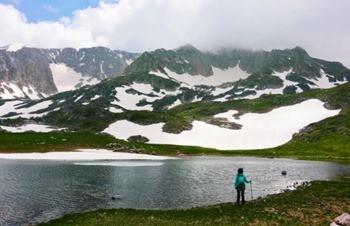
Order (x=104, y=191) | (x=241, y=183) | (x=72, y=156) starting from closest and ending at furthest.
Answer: (x=241, y=183)
(x=104, y=191)
(x=72, y=156)

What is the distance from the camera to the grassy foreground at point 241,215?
111 ft

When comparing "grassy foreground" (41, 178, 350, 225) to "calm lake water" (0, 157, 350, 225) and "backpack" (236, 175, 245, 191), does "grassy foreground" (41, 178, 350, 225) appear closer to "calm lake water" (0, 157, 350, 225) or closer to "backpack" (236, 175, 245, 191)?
"backpack" (236, 175, 245, 191)

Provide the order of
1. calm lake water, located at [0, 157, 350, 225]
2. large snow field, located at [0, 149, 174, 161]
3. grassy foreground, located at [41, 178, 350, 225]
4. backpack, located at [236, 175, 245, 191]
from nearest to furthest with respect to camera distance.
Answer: grassy foreground, located at [41, 178, 350, 225]
calm lake water, located at [0, 157, 350, 225]
backpack, located at [236, 175, 245, 191]
large snow field, located at [0, 149, 174, 161]

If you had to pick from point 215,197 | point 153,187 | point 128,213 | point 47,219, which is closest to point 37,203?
point 47,219

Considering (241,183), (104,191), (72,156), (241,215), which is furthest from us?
(72,156)

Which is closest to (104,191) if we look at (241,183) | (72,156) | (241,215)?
(241,183)

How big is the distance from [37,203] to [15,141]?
117199 millimetres

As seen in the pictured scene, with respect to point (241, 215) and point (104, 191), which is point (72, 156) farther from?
point (241, 215)

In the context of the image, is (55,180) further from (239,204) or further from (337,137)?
(337,137)

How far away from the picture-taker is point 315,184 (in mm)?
59719

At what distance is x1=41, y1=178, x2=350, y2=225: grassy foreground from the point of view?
3391 cm

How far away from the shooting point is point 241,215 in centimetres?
3672

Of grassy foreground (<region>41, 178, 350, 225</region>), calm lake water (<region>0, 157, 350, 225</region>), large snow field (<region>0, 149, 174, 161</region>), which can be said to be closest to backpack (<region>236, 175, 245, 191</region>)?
grassy foreground (<region>41, 178, 350, 225</region>)

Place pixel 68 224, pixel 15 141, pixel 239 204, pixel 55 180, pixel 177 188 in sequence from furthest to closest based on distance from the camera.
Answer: pixel 15 141
pixel 55 180
pixel 177 188
pixel 239 204
pixel 68 224
